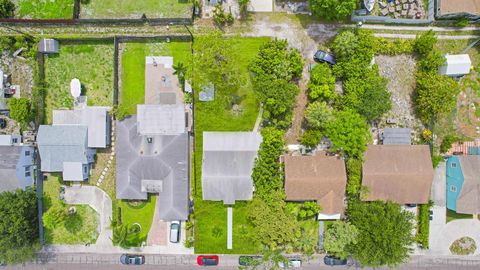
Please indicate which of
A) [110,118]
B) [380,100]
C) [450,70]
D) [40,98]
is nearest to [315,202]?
[380,100]

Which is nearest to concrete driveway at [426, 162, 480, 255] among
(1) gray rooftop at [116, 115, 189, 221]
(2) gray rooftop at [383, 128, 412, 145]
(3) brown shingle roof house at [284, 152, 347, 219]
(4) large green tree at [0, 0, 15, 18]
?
(2) gray rooftop at [383, 128, 412, 145]

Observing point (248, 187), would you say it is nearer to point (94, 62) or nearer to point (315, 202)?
point (315, 202)

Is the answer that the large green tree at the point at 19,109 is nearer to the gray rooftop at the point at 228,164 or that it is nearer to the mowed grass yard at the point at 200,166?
the mowed grass yard at the point at 200,166

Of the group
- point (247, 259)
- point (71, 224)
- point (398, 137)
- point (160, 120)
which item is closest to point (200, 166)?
point (160, 120)

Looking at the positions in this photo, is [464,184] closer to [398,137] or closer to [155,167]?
[398,137]

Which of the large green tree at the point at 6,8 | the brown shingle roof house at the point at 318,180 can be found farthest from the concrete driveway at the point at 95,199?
A: the brown shingle roof house at the point at 318,180
